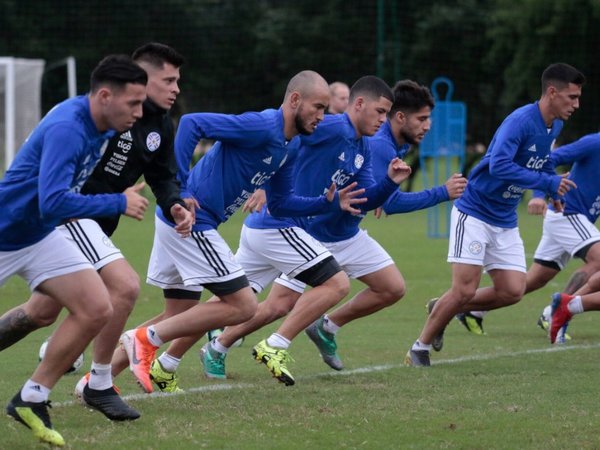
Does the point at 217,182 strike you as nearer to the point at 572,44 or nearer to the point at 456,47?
the point at 572,44

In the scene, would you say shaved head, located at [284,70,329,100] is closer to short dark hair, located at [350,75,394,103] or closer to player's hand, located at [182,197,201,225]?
short dark hair, located at [350,75,394,103]

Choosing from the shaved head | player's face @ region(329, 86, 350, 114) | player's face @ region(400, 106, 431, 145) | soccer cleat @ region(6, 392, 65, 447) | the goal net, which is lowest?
the goal net

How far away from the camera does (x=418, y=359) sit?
9.48m

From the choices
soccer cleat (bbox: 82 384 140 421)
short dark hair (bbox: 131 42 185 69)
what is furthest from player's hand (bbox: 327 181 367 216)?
soccer cleat (bbox: 82 384 140 421)

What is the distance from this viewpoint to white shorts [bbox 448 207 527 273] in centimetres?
973

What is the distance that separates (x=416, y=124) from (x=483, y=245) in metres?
1.17

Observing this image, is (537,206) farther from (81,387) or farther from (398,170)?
(81,387)

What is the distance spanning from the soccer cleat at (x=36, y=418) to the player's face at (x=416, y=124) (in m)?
4.22

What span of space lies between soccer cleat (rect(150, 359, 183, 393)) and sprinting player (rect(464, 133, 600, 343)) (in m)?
Result: 4.38

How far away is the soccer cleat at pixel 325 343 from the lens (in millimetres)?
9266

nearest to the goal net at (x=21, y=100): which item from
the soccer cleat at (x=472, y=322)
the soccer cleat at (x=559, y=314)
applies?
the soccer cleat at (x=472, y=322)

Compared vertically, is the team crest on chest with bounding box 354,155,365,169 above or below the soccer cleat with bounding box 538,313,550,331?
above

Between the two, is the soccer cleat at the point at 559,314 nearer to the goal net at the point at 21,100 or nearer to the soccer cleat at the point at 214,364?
the soccer cleat at the point at 214,364

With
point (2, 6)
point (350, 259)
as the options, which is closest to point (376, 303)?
point (350, 259)
